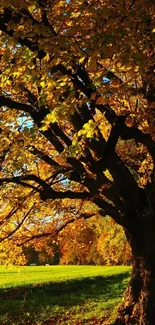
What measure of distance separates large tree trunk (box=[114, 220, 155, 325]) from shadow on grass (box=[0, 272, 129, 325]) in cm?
469

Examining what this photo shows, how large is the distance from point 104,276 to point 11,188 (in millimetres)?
21908

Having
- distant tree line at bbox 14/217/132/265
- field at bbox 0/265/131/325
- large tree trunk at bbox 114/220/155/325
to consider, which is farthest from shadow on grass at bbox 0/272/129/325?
large tree trunk at bbox 114/220/155/325

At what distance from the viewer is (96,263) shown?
6153 cm

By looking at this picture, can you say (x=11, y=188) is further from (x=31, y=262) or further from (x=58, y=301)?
(x=31, y=262)

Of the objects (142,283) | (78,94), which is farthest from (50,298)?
(78,94)

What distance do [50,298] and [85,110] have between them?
13.9m

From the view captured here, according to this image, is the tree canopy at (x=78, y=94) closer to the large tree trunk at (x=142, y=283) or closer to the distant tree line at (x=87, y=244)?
the large tree trunk at (x=142, y=283)

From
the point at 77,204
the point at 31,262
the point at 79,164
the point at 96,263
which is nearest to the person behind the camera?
the point at 79,164

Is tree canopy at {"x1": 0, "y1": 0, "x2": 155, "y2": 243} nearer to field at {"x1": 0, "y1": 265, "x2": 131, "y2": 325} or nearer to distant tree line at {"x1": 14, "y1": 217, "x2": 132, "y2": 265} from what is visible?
distant tree line at {"x1": 14, "y1": 217, "x2": 132, "y2": 265}

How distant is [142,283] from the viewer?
1101 centimetres

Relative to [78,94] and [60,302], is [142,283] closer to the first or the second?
[78,94]

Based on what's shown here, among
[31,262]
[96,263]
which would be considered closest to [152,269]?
[96,263]

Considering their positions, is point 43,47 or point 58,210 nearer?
point 43,47

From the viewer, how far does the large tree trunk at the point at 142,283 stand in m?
10.4
